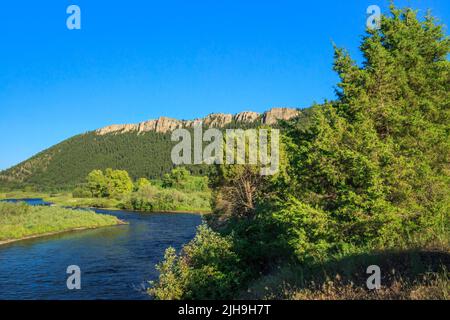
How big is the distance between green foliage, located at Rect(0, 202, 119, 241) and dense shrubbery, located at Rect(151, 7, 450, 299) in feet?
124

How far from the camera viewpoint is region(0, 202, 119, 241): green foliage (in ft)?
178

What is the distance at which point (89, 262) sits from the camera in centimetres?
3775

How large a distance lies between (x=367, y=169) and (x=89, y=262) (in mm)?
29238

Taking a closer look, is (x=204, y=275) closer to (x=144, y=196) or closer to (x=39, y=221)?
(x=39, y=221)

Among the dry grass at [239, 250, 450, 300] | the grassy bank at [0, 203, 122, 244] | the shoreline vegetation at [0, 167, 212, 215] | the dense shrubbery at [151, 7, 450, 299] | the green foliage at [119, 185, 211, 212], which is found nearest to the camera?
the dry grass at [239, 250, 450, 300]

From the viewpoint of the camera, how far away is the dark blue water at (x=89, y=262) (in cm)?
2794

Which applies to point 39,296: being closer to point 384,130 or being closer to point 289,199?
point 289,199

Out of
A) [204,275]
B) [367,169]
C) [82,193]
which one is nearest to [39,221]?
[204,275]

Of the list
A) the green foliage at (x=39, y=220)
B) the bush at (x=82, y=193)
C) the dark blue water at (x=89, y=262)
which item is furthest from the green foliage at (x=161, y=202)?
the dark blue water at (x=89, y=262)

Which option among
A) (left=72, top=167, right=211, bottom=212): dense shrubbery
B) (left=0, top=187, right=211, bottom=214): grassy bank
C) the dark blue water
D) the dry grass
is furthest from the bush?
the dry grass

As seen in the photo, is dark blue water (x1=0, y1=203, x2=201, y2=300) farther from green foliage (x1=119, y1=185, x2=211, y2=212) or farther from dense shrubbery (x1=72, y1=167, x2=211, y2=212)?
green foliage (x1=119, y1=185, x2=211, y2=212)

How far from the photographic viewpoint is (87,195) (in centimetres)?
13450

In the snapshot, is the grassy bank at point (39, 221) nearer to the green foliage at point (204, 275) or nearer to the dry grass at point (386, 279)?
the green foliage at point (204, 275)
